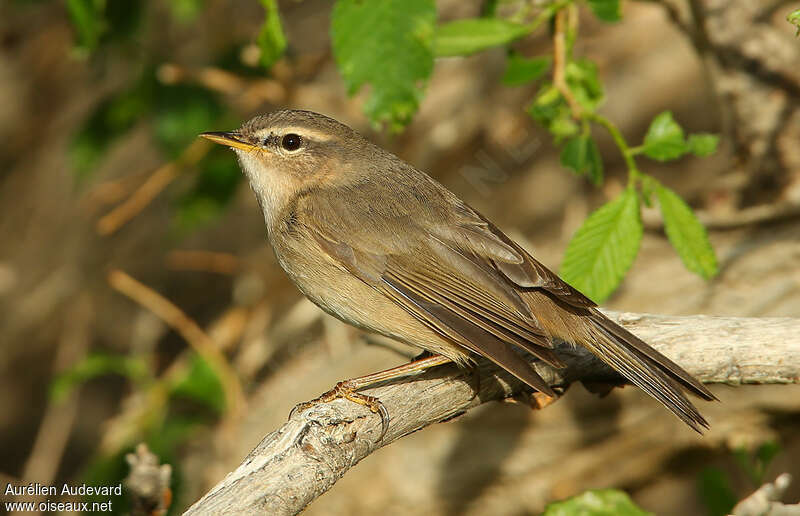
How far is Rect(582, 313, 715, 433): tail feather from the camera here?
312 centimetres

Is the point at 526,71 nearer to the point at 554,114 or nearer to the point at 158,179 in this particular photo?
the point at 554,114

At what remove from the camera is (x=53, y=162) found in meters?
7.15

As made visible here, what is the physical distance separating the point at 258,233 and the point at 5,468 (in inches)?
127

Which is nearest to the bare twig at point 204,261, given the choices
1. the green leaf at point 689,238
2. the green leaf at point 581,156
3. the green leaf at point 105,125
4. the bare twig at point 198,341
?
the bare twig at point 198,341

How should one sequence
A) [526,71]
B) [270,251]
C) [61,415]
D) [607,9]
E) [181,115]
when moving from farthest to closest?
[61,415] → [270,251] → [181,115] → [526,71] → [607,9]

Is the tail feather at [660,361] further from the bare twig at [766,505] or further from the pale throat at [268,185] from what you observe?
the pale throat at [268,185]

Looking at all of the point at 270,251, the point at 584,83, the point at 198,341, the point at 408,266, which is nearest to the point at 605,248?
the point at 408,266

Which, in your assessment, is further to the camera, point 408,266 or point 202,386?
point 202,386

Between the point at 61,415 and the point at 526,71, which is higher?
the point at 526,71

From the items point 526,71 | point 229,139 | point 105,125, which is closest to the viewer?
point 526,71

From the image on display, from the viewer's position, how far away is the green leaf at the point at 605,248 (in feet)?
11.0

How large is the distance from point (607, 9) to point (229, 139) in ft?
5.73

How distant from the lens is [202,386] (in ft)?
17.4

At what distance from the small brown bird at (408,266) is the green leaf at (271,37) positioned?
0.49m
